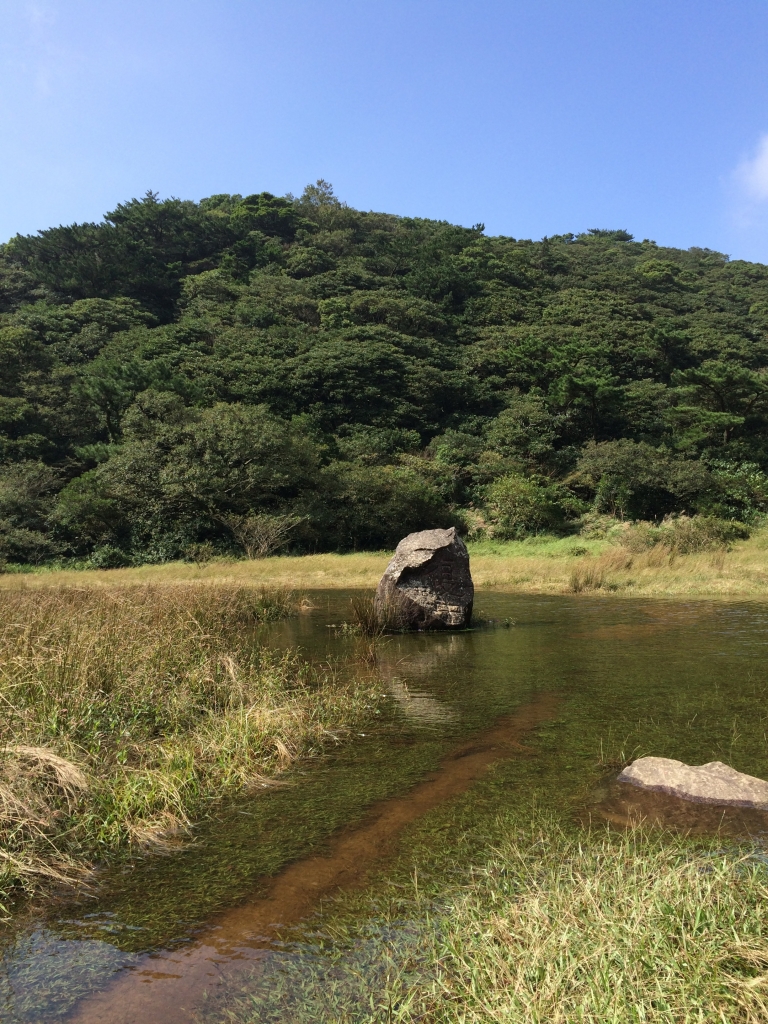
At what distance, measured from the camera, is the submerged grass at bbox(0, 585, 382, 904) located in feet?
13.7

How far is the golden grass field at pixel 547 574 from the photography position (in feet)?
56.3

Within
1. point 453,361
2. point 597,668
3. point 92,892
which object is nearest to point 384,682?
point 597,668

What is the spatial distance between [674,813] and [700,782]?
43cm

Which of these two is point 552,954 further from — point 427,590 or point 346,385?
point 346,385

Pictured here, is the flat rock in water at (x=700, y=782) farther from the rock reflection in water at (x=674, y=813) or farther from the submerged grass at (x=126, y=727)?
the submerged grass at (x=126, y=727)

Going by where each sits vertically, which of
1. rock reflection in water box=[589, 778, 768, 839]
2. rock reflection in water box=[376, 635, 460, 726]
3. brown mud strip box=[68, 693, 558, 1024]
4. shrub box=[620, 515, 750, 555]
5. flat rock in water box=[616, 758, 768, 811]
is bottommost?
rock reflection in water box=[376, 635, 460, 726]

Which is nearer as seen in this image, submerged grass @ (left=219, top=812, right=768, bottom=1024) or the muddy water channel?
submerged grass @ (left=219, top=812, right=768, bottom=1024)

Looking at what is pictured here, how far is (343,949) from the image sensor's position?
3084 millimetres

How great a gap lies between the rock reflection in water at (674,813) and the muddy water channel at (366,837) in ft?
0.07

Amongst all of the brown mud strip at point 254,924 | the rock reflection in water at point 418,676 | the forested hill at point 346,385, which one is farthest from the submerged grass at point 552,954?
the forested hill at point 346,385

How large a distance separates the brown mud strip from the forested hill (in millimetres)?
24164

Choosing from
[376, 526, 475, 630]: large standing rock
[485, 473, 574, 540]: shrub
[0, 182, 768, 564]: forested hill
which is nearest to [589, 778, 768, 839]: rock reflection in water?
[376, 526, 475, 630]: large standing rock

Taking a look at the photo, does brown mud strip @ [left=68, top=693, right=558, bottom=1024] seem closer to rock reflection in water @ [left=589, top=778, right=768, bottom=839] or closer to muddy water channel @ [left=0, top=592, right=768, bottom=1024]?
muddy water channel @ [left=0, top=592, right=768, bottom=1024]

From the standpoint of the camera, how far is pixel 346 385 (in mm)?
43844
